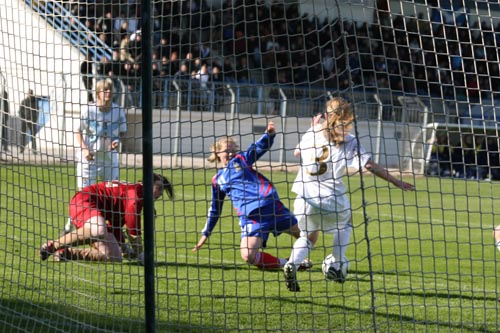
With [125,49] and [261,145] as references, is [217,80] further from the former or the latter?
[125,49]

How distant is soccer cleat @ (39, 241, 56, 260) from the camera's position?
25.8 ft

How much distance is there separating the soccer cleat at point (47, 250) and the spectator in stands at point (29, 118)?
3.42ft

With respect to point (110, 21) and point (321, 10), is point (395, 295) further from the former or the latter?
point (110, 21)

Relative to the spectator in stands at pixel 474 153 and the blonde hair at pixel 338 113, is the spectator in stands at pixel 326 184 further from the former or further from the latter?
the spectator in stands at pixel 474 153

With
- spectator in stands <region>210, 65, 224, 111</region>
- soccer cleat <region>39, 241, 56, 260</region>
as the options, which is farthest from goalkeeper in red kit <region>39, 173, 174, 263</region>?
spectator in stands <region>210, 65, 224, 111</region>

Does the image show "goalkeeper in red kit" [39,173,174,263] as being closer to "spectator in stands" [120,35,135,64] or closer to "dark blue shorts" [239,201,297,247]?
"dark blue shorts" [239,201,297,247]

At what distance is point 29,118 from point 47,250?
1311 millimetres

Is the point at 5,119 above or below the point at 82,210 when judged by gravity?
above

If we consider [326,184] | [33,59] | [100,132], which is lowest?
[326,184]

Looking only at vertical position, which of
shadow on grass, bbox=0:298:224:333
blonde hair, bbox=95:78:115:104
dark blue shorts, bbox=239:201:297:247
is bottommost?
shadow on grass, bbox=0:298:224:333

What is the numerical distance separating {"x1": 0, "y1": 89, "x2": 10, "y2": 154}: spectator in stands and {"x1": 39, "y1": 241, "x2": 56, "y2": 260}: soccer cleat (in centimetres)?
104

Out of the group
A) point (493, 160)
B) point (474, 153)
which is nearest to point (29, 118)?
point (474, 153)

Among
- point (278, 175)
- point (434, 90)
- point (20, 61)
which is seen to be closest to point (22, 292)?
point (20, 61)

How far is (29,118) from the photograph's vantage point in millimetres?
7285
